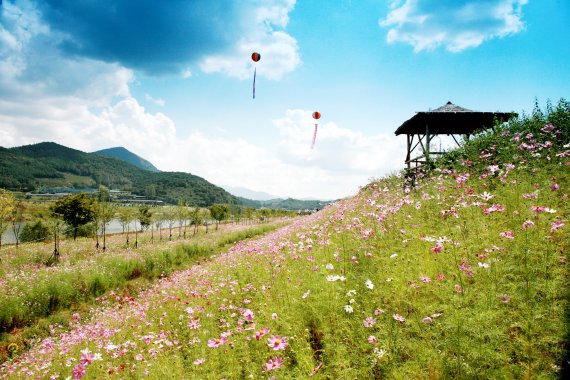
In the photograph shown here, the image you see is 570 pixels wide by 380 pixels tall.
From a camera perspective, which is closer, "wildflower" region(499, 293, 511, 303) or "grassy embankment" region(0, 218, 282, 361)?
"wildflower" region(499, 293, 511, 303)

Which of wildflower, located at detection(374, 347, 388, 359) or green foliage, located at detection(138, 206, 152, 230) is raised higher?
wildflower, located at detection(374, 347, 388, 359)

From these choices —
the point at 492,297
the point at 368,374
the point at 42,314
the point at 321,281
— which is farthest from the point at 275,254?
the point at 42,314

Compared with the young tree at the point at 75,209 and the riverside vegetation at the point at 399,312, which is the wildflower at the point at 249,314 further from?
the young tree at the point at 75,209

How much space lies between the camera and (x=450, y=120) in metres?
13.6

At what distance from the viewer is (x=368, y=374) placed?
8.82ft

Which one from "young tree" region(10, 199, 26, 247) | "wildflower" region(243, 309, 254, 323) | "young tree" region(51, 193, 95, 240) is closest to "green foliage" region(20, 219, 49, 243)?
"young tree" region(51, 193, 95, 240)

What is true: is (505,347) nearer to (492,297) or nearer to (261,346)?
(492,297)

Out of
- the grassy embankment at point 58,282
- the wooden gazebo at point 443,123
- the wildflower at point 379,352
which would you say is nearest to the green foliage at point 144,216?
the grassy embankment at point 58,282

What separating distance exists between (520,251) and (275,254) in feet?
13.6

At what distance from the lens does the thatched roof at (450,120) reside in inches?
509

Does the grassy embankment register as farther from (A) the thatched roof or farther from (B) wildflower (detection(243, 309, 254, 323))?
(A) the thatched roof

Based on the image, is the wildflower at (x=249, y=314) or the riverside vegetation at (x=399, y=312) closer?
the riverside vegetation at (x=399, y=312)

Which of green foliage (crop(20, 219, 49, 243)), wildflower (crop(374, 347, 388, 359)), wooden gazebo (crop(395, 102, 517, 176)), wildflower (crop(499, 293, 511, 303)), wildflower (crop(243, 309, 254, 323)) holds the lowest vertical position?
green foliage (crop(20, 219, 49, 243))

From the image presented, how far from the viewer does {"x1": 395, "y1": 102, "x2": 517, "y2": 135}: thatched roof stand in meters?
12.9
